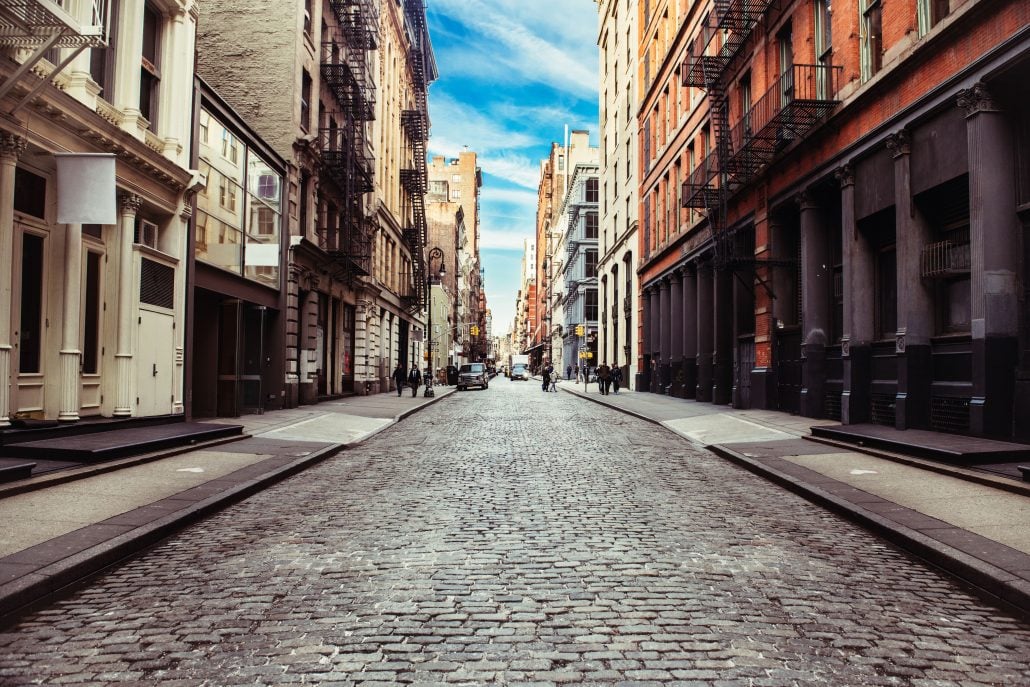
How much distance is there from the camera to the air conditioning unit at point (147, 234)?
1444 centimetres

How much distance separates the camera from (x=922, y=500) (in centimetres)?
799

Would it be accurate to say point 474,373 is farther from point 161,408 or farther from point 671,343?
point 161,408

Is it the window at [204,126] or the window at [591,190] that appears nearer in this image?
the window at [204,126]

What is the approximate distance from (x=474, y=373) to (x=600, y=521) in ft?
141

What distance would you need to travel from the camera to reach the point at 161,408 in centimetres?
1474

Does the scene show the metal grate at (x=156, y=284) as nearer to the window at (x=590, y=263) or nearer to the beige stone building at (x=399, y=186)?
the beige stone building at (x=399, y=186)

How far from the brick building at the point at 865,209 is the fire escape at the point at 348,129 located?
500 inches

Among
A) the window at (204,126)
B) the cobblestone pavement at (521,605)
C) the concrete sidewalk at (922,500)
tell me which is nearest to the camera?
the cobblestone pavement at (521,605)

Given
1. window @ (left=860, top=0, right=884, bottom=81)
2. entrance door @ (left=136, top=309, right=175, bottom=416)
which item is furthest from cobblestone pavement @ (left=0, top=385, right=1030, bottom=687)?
window @ (left=860, top=0, right=884, bottom=81)

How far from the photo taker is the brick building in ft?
37.2

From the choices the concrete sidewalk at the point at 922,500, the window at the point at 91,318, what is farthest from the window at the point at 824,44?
the window at the point at 91,318

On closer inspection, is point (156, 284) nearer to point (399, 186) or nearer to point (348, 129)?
point (348, 129)

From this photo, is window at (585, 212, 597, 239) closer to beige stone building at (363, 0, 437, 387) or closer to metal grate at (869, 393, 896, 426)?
beige stone building at (363, 0, 437, 387)

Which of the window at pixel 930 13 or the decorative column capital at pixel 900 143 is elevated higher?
the window at pixel 930 13
